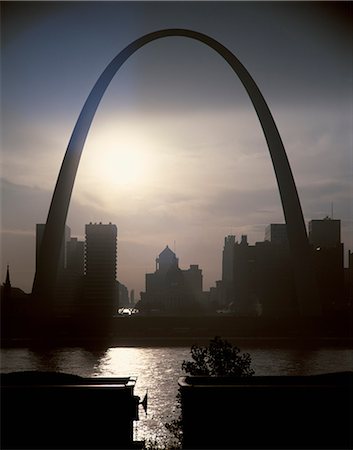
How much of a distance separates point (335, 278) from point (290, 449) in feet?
217

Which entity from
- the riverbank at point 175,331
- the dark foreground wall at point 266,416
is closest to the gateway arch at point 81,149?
the riverbank at point 175,331

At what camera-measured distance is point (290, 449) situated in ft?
19.1

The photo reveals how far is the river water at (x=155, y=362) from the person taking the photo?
2236 cm

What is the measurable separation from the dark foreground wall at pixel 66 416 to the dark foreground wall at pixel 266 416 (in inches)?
23.6

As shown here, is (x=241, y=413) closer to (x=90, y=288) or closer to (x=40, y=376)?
(x=40, y=376)

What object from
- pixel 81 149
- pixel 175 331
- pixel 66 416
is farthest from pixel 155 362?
pixel 66 416

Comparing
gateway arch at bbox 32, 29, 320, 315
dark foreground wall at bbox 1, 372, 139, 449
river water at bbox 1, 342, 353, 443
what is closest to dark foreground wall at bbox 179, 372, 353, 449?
dark foreground wall at bbox 1, 372, 139, 449

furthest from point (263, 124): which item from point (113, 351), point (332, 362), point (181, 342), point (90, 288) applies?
point (90, 288)

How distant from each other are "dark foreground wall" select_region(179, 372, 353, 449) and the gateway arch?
24070 mm

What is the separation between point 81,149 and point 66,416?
25.7m

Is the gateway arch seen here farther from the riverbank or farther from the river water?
the riverbank

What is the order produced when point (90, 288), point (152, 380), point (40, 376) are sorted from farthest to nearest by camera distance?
point (90, 288), point (152, 380), point (40, 376)

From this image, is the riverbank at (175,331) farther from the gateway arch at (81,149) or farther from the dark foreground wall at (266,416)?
the dark foreground wall at (266,416)

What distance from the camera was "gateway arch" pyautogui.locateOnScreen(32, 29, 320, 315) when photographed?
28.6 meters
